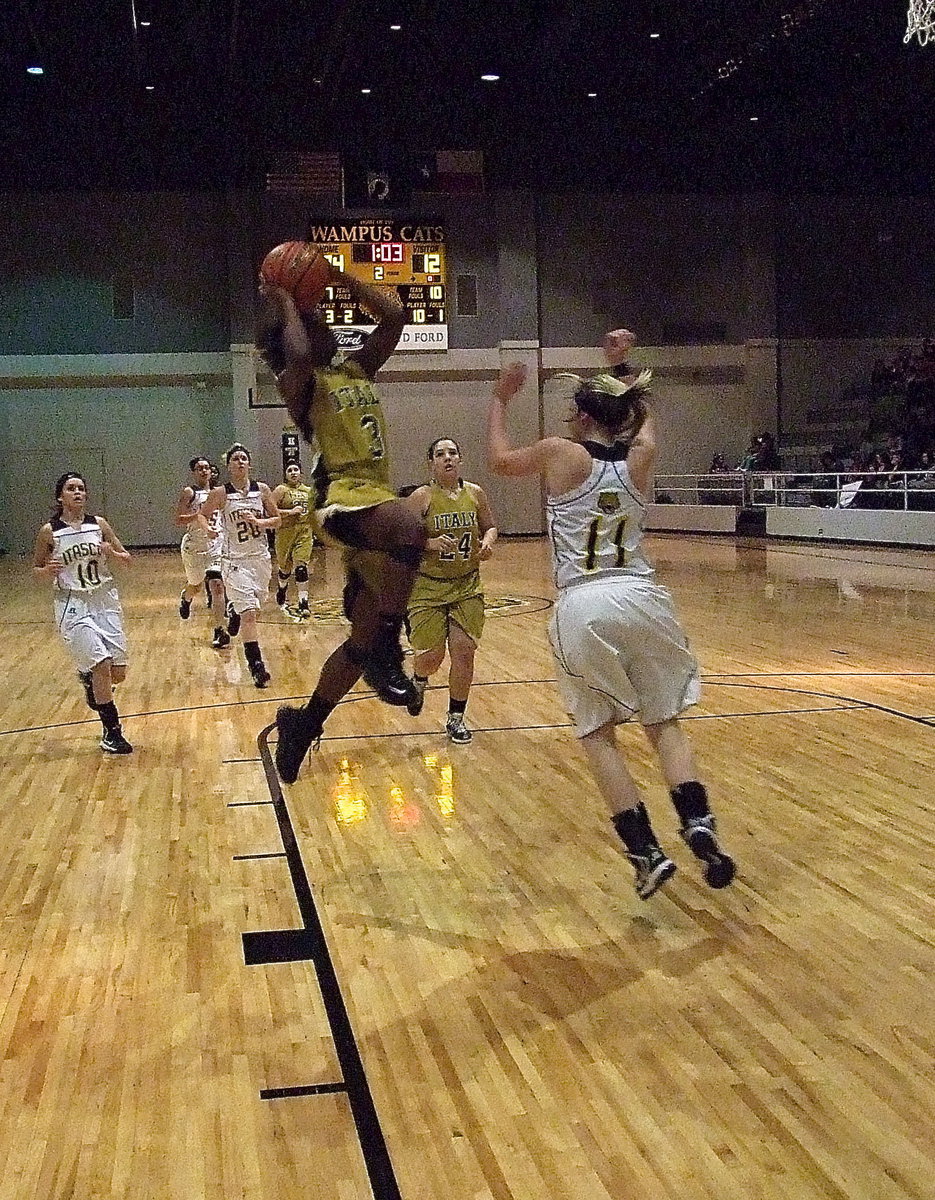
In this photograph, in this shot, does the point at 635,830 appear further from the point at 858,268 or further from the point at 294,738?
the point at 858,268

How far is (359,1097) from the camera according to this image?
311 centimetres

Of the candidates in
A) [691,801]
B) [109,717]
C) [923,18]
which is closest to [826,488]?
[923,18]

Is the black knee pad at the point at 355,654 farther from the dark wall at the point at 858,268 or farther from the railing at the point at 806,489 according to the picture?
the dark wall at the point at 858,268

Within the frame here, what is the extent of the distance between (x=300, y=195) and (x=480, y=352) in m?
4.67

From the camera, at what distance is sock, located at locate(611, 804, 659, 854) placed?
4199mm

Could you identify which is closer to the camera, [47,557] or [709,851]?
[709,851]

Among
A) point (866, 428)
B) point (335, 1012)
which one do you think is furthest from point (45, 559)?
point (866, 428)

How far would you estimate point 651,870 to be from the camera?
13.5 ft

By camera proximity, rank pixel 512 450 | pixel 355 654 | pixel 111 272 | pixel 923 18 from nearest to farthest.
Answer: pixel 512 450, pixel 355 654, pixel 923 18, pixel 111 272

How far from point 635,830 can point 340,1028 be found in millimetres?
1188

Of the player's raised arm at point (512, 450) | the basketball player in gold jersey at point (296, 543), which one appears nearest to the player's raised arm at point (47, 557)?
the player's raised arm at point (512, 450)

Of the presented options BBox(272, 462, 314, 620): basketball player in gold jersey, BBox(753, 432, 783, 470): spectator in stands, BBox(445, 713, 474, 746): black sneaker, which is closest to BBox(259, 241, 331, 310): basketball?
BBox(445, 713, 474, 746): black sneaker

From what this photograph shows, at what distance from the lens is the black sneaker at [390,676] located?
188 inches

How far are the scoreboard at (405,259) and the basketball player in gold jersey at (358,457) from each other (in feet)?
63.2
